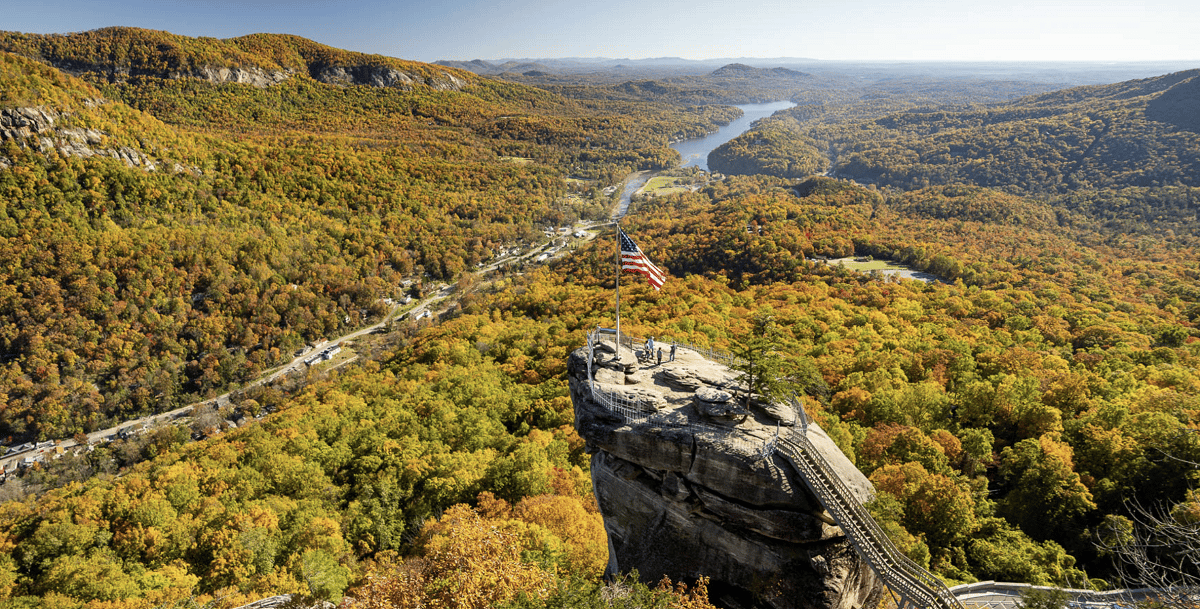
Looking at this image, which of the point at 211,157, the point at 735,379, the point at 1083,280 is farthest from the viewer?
the point at 211,157

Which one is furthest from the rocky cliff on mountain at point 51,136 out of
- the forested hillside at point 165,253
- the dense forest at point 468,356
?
the dense forest at point 468,356

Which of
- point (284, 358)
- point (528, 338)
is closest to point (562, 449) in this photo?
point (528, 338)

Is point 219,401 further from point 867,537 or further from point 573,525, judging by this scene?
point 867,537

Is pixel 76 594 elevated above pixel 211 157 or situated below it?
below

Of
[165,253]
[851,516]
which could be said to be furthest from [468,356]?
[165,253]

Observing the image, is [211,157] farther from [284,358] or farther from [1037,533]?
[1037,533]

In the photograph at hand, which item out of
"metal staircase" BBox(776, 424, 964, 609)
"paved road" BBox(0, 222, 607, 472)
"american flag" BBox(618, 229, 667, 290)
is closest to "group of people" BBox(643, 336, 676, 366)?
"american flag" BBox(618, 229, 667, 290)
